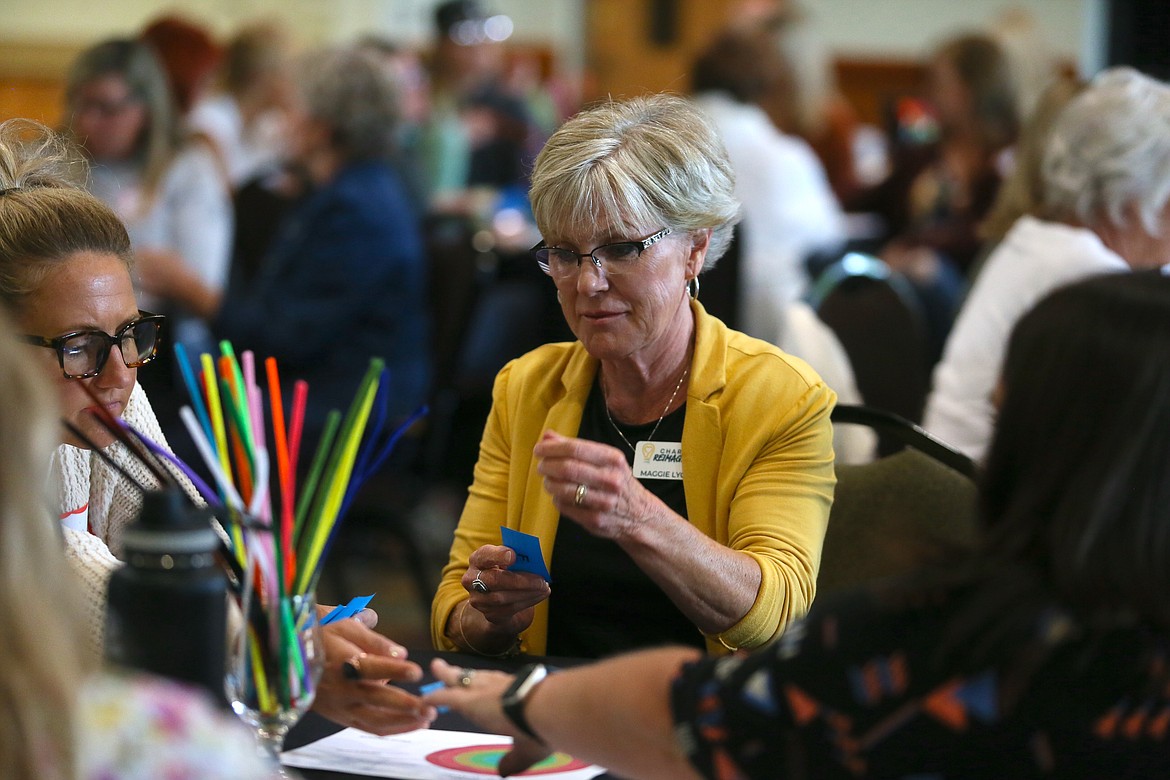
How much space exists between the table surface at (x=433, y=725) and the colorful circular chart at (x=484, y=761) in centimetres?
4

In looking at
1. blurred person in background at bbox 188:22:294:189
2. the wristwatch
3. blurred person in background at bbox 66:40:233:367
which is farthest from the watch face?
blurred person in background at bbox 188:22:294:189

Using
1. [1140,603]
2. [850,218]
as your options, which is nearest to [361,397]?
[1140,603]

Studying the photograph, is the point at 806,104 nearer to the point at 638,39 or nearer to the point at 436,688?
the point at 436,688

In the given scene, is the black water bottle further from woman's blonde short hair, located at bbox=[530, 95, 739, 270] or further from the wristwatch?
woman's blonde short hair, located at bbox=[530, 95, 739, 270]

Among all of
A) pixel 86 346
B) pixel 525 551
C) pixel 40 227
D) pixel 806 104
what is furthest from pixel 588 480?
pixel 806 104

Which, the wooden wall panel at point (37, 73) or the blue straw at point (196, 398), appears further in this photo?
the wooden wall panel at point (37, 73)

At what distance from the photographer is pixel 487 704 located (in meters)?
1.25

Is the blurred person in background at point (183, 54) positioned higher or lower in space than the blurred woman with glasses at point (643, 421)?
higher

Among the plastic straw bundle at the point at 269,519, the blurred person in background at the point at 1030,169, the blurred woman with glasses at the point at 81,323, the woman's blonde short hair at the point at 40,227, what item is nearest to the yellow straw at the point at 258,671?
the plastic straw bundle at the point at 269,519

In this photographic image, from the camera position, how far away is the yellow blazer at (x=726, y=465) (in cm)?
173

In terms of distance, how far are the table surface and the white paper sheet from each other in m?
0.01

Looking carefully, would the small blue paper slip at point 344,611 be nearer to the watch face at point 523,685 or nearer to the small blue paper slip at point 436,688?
the small blue paper slip at point 436,688

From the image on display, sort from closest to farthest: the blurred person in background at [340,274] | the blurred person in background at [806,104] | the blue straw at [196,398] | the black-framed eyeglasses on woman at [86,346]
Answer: the blue straw at [196,398] < the black-framed eyeglasses on woman at [86,346] < the blurred person in background at [340,274] < the blurred person in background at [806,104]

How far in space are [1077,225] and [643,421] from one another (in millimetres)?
1369
